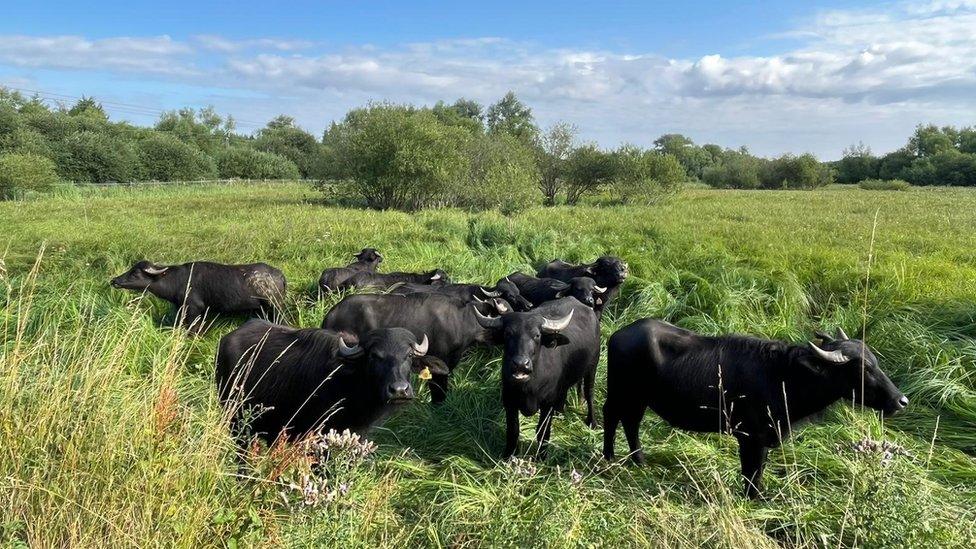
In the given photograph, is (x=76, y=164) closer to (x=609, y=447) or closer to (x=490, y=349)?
(x=490, y=349)

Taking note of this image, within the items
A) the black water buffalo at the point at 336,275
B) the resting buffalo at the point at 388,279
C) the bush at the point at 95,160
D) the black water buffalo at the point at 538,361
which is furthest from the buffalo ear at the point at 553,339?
the bush at the point at 95,160

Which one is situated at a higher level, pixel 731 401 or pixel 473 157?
pixel 473 157

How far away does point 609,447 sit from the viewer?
5.26m

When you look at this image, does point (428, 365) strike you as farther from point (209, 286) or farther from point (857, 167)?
point (857, 167)

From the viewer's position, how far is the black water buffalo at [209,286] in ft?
27.3

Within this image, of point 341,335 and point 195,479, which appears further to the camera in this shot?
point 341,335

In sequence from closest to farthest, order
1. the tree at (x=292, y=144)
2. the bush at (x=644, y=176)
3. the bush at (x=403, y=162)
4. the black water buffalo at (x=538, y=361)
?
1. the black water buffalo at (x=538, y=361)
2. the bush at (x=403, y=162)
3. the bush at (x=644, y=176)
4. the tree at (x=292, y=144)

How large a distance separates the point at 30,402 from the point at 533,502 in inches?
113

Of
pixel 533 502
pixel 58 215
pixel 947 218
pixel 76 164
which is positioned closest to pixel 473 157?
pixel 58 215

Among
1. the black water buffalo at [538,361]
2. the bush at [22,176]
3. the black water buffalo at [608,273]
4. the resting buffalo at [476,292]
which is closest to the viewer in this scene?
the black water buffalo at [538,361]

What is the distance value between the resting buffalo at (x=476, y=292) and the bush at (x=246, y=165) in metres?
51.1

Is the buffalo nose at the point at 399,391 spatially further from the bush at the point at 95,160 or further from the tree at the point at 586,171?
the bush at the point at 95,160

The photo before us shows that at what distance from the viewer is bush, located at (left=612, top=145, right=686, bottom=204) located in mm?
29938

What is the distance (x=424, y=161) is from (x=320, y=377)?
18.4m
